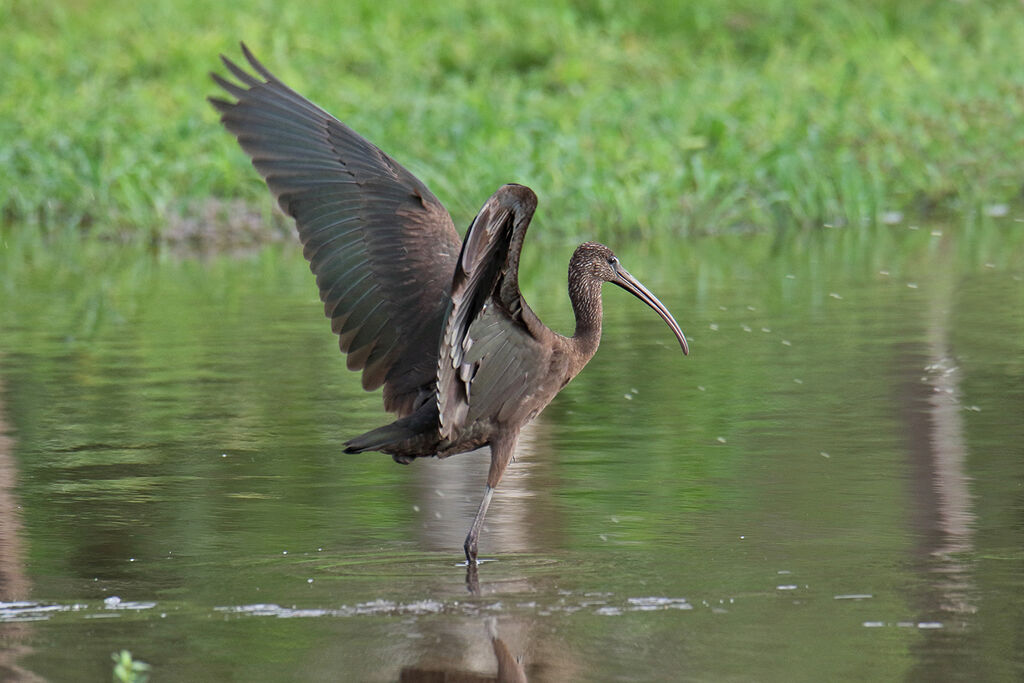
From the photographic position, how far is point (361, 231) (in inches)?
290

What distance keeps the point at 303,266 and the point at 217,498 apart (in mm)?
8276

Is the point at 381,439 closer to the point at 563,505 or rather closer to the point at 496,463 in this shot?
the point at 496,463

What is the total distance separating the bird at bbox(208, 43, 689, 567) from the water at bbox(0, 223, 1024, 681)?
1.31 feet

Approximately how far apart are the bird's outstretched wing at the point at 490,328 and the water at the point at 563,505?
1.58 feet

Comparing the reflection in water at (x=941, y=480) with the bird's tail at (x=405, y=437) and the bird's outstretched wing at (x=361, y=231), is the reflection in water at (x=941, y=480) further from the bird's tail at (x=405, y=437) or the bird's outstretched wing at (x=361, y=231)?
the bird's outstretched wing at (x=361, y=231)

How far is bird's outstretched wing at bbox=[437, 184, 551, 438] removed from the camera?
5609 millimetres

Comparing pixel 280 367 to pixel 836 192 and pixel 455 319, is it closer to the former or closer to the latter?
pixel 455 319

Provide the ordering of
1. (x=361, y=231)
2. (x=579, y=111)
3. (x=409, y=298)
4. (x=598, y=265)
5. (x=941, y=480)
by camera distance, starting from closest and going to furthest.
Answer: (x=598, y=265) < (x=409, y=298) < (x=361, y=231) < (x=941, y=480) < (x=579, y=111)

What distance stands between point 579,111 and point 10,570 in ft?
42.0

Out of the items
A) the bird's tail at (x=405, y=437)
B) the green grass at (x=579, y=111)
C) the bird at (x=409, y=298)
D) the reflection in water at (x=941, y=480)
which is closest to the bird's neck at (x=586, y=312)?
the bird at (x=409, y=298)

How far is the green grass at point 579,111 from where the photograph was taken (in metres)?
16.8

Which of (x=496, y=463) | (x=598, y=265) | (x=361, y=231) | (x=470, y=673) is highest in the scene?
(x=361, y=231)

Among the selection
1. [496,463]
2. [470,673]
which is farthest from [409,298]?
[470,673]

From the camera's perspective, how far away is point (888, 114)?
714 inches
